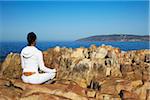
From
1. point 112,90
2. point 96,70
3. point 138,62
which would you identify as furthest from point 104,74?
point 112,90

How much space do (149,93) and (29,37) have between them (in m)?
7.90

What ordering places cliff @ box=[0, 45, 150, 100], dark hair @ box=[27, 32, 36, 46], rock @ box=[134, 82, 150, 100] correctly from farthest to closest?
cliff @ box=[0, 45, 150, 100] < rock @ box=[134, 82, 150, 100] < dark hair @ box=[27, 32, 36, 46]

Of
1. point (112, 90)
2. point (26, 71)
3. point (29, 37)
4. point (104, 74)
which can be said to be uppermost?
→ point (29, 37)

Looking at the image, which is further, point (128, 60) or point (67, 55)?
point (67, 55)

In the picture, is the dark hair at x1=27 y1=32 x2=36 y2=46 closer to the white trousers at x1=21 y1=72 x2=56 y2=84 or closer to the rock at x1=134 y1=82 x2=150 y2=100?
the white trousers at x1=21 y1=72 x2=56 y2=84

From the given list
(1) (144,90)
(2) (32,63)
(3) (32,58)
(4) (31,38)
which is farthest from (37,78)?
(1) (144,90)

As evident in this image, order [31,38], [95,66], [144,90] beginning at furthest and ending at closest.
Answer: [95,66], [144,90], [31,38]

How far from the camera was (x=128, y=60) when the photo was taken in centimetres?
4056

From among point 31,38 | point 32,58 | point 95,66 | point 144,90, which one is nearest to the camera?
point 31,38

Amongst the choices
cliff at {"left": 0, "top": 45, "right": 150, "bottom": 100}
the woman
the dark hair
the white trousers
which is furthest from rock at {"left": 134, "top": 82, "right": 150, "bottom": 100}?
the dark hair

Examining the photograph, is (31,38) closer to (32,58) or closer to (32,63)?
(32,58)

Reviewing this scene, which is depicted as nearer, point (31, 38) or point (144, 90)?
point (31, 38)

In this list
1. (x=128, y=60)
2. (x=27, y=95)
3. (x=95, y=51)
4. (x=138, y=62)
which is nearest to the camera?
(x=27, y=95)

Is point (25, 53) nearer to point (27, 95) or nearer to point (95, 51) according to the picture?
point (27, 95)
